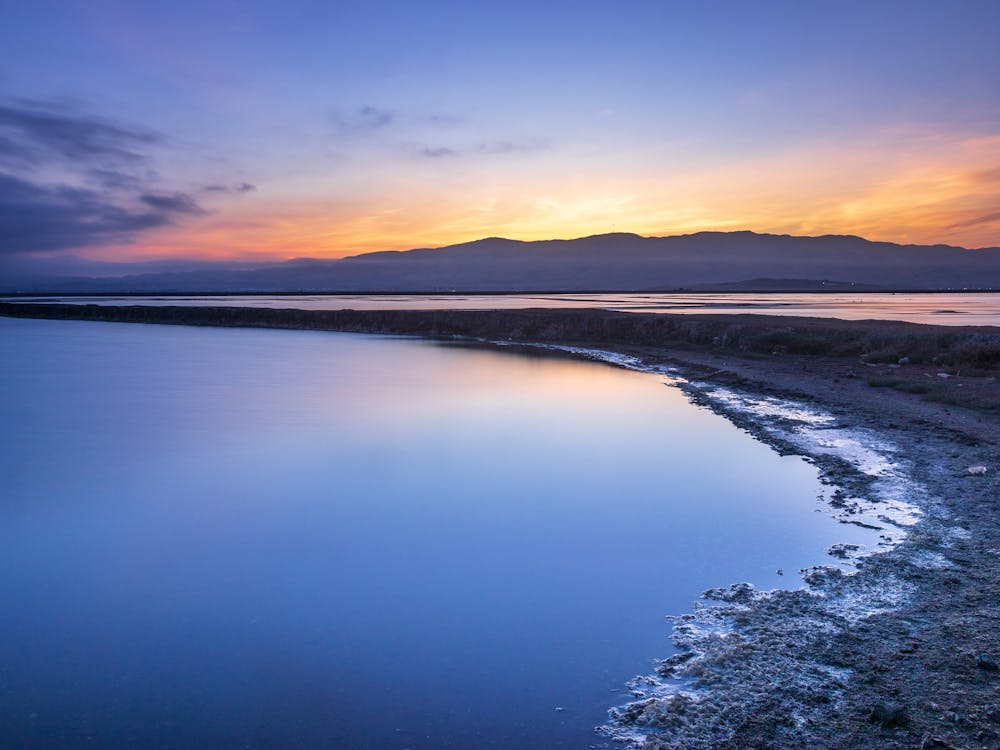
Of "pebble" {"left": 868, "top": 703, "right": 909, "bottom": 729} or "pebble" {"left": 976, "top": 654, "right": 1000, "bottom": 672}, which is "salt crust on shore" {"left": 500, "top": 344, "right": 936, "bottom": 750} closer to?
"pebble" {"left": 868, "top": 703, "right": 909, "bottom": 729}

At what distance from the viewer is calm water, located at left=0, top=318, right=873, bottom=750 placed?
437 cm

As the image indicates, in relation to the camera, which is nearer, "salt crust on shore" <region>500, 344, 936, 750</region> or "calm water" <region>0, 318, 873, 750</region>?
"salt crust on shore" <region>500, 344, 936, 750</region>

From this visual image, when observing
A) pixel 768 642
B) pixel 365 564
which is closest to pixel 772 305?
pixel 365 564

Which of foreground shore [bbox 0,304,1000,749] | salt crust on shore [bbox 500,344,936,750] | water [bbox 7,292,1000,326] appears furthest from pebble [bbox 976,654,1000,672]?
water [bbox 7,292,1000,326]

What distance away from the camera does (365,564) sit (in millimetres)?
6918

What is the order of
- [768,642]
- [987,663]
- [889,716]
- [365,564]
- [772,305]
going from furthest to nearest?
1. [772,305]
2. [365,564]
3. [768,642]
4. [987,663]
5. [889,716]

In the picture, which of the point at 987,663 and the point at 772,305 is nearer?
the point at 987,663

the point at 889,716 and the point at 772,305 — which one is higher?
the point at 772,305

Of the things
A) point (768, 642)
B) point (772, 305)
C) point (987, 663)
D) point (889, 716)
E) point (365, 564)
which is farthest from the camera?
point (772, 305)

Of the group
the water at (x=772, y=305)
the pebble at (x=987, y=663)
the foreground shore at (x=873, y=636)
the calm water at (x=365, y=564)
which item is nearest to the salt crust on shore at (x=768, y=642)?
the foreground shore at (x=873, y=636)

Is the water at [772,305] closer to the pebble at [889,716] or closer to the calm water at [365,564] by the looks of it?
the calm water at [365,564]

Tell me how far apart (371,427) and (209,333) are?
3705 cm

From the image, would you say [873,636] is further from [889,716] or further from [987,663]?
[889,716]

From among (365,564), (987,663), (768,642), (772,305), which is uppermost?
(772,305)
